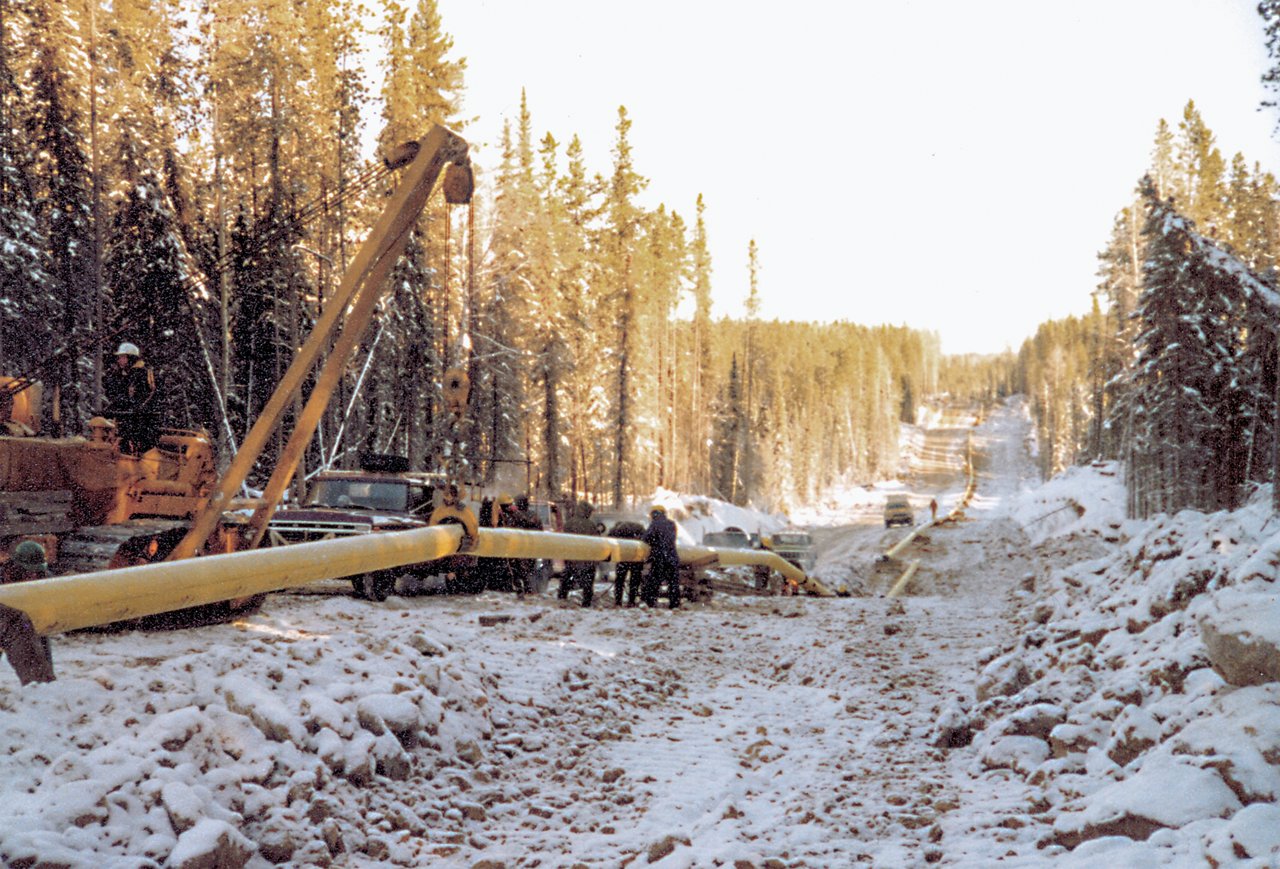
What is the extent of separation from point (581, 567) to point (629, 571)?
1.41 m

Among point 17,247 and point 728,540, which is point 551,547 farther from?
point 17,247

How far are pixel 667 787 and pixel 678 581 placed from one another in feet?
34.9

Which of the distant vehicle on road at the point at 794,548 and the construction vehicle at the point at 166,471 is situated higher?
the construction vehicle at the point at 166,471

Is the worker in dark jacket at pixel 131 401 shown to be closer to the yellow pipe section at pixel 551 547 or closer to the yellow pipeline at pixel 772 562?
the yellow pipe section at pixel 551 547

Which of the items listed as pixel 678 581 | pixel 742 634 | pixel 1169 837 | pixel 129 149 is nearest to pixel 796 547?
pixel 678 581

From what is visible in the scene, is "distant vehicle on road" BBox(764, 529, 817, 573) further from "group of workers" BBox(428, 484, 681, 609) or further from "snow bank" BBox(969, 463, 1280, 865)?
"snow bank" BBox(969, 463, 1280, 865)

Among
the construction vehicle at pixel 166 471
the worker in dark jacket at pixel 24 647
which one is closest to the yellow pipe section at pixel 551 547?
the construction vehicle at pixel 166 471

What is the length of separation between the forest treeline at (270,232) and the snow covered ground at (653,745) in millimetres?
14036

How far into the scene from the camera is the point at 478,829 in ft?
20.0

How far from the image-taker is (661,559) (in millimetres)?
17516

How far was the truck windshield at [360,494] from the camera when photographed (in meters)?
16.8

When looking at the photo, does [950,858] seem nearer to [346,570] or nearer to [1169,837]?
[1169,837]

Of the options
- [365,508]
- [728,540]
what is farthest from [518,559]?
[728,540]

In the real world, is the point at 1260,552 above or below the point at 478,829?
above
